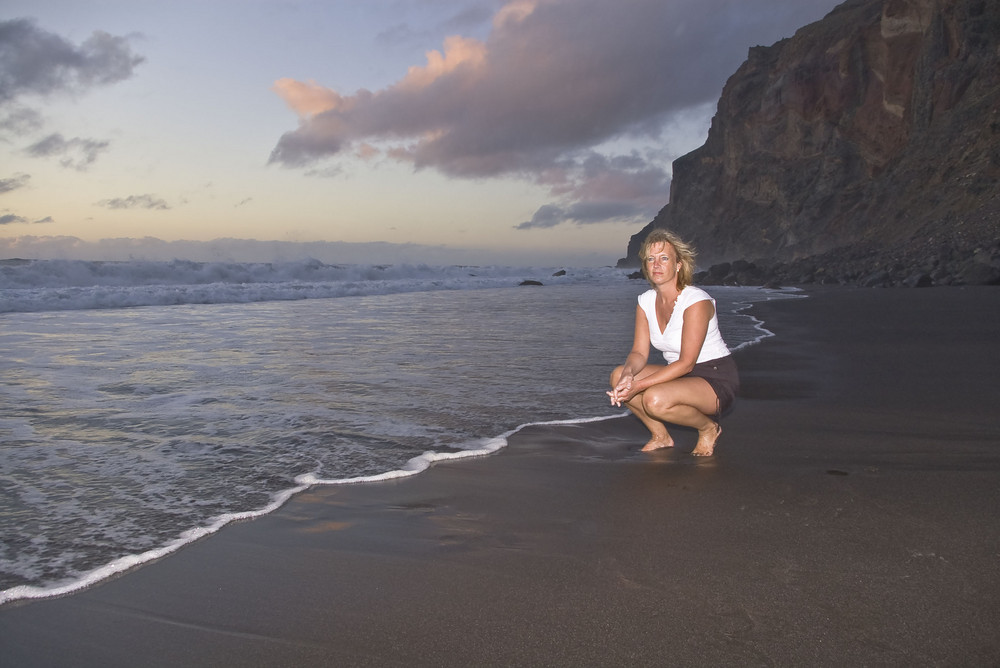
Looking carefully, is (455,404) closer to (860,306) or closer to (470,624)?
(470,624)

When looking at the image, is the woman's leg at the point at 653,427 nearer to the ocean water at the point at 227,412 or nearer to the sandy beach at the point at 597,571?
the sandy beach at the point at 597,571

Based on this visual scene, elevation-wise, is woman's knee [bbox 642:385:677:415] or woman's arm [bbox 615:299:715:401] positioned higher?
woman's arm [bbox 615:299:715:401]

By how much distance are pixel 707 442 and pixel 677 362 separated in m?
0.53

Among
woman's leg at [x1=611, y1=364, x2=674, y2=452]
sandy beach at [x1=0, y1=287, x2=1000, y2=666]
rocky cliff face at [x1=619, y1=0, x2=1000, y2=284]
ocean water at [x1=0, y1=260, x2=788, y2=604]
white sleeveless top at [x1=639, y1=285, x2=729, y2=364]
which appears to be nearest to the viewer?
sandy beach at [x1=0, y1=287, x2=1000, y2=666]

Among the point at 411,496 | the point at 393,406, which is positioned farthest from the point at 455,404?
the point at 411,496

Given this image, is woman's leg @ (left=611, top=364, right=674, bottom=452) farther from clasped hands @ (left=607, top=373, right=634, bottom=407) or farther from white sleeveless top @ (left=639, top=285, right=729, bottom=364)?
clasped hands @ (left=607, top=373, right=634, bottom=407)

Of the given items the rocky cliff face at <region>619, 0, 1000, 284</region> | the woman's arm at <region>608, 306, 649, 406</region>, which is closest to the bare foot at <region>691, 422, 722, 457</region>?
the woman's arm at <region>608, 306, 649, 406</region>

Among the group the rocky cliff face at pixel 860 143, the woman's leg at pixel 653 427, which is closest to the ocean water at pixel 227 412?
the woman's leg at pixel 653 427

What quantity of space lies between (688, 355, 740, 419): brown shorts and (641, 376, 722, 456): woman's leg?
0.05 m

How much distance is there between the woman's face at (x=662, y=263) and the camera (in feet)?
12.4

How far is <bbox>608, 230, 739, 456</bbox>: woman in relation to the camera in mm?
3771

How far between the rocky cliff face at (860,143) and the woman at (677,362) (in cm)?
2313

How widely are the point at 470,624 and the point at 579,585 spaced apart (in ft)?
1.36

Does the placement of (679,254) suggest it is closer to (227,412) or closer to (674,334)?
(674,334)
